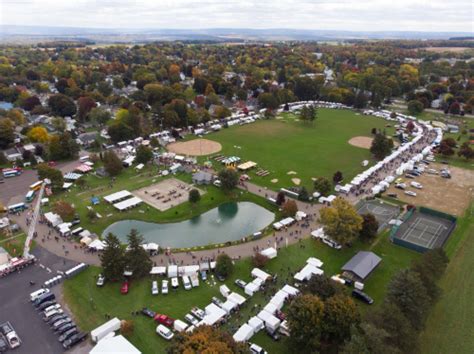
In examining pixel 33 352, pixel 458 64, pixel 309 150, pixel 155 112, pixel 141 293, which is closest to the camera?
pixel 33 352

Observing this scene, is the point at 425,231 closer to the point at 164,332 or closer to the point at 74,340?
the point at 164,332

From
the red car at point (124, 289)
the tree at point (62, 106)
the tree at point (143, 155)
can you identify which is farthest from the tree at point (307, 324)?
the tree at point (62, 106)

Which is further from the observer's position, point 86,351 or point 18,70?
point 18,70

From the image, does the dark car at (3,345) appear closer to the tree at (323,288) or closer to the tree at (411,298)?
the tree at (323,288)

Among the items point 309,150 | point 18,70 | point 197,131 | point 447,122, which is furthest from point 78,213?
point 18,70

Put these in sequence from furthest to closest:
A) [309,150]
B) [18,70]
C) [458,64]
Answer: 1. [458,64]
2. [18,70]
3. [309,150]

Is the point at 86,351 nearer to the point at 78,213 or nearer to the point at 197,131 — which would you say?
the point at 78,213
